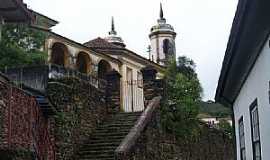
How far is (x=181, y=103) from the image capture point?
18156mm

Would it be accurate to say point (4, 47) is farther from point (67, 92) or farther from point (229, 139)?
point (229, 139)

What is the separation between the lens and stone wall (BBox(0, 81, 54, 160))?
9.84 m

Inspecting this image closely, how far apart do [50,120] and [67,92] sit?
1.33 meters

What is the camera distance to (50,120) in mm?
12758

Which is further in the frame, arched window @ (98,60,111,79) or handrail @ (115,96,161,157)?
arched window @ (98,60,111,79)

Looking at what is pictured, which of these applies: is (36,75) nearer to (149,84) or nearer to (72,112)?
(72,112)

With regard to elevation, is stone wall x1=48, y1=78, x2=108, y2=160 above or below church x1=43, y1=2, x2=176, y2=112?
below

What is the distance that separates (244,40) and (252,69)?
0.95 m

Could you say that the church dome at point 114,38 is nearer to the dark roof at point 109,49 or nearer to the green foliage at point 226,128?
the dark roof at point 109,49

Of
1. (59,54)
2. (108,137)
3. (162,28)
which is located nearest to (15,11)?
(108,137)

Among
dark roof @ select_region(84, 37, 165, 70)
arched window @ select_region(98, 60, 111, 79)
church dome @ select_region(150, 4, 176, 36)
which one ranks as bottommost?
arched window @ select_region(98, 60, 111, 79)

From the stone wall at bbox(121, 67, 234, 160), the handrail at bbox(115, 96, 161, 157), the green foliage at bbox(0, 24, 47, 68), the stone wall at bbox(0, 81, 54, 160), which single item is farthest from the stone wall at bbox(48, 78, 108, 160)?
the green foliage at bbox(0, 24, 47, 68)

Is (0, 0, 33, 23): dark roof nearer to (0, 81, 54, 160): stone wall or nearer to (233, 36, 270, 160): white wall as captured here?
(0, 81, 54, 160): stone wall

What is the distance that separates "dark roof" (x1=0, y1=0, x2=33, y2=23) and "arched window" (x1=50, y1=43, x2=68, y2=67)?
13839mm
